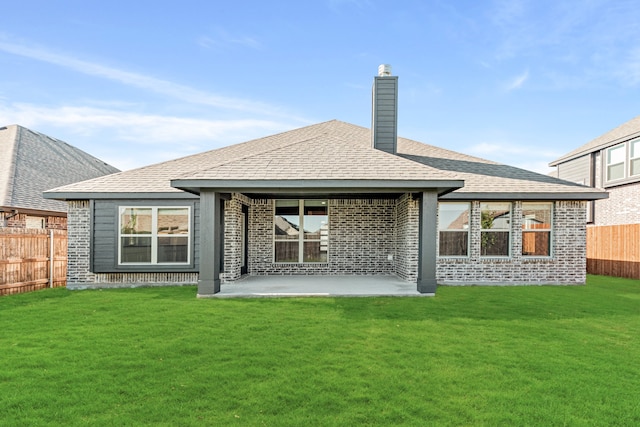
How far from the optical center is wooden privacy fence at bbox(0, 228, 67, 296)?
9328 millimetres

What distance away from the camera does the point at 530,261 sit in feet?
35.8

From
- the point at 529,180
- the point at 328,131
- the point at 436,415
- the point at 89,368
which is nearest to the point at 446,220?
the point at 529,180

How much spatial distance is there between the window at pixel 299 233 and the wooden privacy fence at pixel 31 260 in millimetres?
6576

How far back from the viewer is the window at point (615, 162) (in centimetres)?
1692

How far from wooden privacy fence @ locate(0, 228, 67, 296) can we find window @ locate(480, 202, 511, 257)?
42.3 ft

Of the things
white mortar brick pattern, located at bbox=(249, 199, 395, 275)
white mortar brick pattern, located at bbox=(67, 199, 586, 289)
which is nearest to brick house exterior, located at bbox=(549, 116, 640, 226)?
white mortar brick pattern, located at bbox=(67, 199, 586, 289)

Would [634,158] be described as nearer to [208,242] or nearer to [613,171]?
[613,171]

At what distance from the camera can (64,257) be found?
11234 mm

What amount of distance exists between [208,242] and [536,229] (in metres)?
A: 9.65

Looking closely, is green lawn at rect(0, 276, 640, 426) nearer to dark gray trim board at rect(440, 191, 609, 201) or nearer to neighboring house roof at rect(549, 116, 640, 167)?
dark gray trim board at rect(440, 191, 609, 201)

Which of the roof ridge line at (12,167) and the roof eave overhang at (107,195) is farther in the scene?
the roof ridge line at (12,167)

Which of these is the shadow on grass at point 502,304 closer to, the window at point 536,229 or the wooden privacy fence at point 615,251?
the window at point 536,229

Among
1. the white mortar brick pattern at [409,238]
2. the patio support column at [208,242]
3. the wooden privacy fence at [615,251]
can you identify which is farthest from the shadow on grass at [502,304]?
the wooden privacy fence at [615,251]

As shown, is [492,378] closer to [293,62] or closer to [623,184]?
[293,62]
